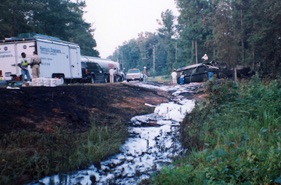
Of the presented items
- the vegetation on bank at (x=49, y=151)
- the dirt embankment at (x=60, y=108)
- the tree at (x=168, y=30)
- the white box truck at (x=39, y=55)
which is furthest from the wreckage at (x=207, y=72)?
the tree at (x=168, y=30)

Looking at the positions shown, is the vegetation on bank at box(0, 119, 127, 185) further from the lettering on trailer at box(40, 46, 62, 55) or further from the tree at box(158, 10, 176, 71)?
the tree at box(158, 10, 176, 71)

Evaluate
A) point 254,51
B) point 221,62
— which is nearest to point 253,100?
point 221,62

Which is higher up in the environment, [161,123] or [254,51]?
[254,51]

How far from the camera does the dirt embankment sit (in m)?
7.99

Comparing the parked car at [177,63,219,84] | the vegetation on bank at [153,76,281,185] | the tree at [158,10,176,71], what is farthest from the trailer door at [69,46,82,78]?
the tree at [158,10,176,71]

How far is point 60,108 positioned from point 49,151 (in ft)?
12.5

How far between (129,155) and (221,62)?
22.5m

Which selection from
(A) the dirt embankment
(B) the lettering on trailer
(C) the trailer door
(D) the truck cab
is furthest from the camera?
(D) the truck cab

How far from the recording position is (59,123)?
853cm

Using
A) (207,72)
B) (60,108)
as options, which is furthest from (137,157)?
(207,72)

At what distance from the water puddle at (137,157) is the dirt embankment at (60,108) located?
49.4 inches

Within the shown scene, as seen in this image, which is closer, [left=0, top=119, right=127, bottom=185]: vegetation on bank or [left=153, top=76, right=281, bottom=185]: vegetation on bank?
[left=153, top=76, right=281, bottom=185]: vegetation on bank

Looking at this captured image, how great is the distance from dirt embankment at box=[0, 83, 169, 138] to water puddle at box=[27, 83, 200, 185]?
125 cm

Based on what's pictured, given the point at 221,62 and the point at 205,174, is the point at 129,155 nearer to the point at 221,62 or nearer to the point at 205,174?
the point at 205,174
